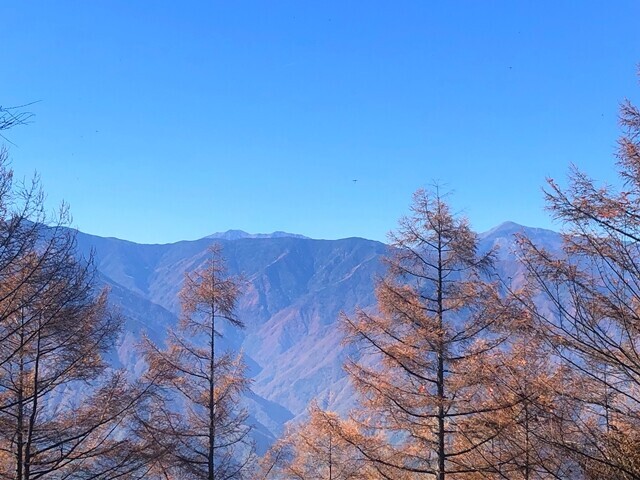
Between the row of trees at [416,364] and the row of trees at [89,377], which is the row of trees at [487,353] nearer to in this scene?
the row of trees at [416,364]

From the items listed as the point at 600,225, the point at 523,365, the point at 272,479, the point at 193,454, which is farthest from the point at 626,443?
the point at 272,479

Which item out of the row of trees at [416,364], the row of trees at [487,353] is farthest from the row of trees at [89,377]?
the row of trees at [487,353]

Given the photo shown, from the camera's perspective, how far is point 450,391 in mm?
10555

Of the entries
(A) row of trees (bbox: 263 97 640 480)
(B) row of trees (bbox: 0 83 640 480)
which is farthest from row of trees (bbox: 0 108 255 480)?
(A) row of trees (bbox: 263 97 640 480)

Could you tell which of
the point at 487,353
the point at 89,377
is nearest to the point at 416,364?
the point at 487,353

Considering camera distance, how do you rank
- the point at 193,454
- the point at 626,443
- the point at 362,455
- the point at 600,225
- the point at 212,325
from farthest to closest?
the point at 212,325 < the point at 193,454 < the point at 362,455 < the point at 600,225 < the point at 626,443

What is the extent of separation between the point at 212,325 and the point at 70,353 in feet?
16.0

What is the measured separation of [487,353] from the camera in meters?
10.8

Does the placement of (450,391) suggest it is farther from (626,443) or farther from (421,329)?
(626,443)

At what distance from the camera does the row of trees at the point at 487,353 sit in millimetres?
6703

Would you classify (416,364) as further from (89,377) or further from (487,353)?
(89,377)

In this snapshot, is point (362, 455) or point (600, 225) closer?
point (600, 225)

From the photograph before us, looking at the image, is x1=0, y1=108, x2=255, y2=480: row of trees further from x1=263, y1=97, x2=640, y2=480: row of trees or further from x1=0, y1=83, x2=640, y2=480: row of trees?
x1=263, y1=97, x2=640, y2=480: row of trees

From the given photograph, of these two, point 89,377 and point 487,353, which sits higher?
point 487,353
